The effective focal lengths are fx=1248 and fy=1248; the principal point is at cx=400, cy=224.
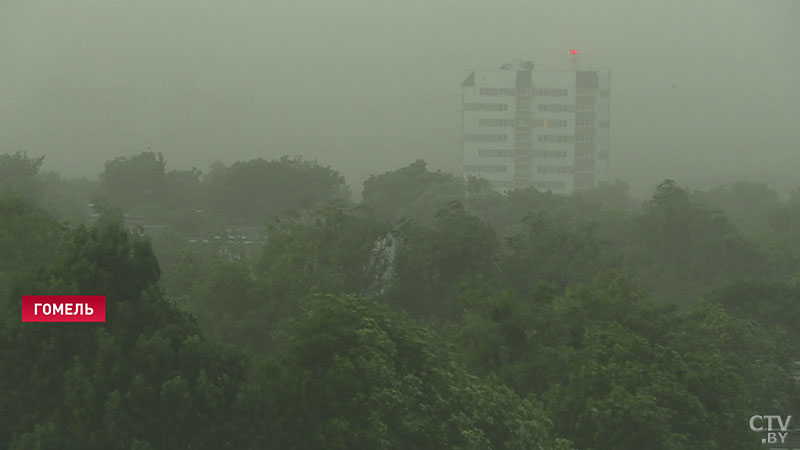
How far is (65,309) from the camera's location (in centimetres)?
1518

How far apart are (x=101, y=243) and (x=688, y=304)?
105ft

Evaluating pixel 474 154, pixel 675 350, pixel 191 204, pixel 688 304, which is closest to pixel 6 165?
pixel 191 204

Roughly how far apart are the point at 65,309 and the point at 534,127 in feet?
379

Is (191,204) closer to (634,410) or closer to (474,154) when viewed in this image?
(474,154)

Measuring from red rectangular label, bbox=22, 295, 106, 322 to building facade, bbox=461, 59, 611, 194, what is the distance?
4406 inches

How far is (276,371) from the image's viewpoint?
629 inches

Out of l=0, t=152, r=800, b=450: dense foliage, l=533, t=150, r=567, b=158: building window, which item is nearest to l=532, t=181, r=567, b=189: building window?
l=533, t=150, r=567, b=158: building window

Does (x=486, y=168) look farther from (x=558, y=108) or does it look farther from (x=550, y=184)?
(x=558, y=108)

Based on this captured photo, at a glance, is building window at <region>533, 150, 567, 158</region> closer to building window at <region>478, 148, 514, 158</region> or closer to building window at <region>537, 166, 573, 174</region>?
building window at <region>537, 166, 573, 174</region>

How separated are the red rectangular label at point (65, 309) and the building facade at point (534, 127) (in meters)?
A: 112

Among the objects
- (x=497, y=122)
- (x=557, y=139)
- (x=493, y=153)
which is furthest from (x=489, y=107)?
(x=557, y=139)

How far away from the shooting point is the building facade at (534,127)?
416ft

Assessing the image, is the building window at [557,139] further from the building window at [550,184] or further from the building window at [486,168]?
the building window at [486,168]

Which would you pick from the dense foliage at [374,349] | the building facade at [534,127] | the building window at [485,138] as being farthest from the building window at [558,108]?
the dense foliage at [374,349]
